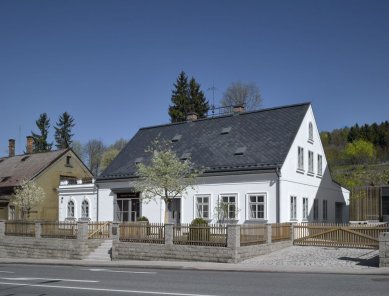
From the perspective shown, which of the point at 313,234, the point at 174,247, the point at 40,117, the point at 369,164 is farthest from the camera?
the point at 369,164

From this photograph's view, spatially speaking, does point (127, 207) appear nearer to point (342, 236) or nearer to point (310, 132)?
point (310, 132)

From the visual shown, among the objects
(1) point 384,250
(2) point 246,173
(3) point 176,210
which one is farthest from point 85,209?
(1) point 384,250

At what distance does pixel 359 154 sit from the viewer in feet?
279

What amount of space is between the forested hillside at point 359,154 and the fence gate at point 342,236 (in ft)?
113

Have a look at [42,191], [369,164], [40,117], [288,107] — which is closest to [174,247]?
[288,107]

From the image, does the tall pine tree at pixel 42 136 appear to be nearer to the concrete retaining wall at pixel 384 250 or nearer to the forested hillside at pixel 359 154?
the forested hillside at pixel 359 154

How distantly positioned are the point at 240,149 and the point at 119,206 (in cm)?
1030

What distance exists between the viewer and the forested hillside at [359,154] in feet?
228

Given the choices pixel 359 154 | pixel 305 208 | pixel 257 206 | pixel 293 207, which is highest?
pixel 359 154

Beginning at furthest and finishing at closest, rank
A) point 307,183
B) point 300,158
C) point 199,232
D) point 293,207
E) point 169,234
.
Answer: point 307,183 → point 300,158 → point 293,207 → point 169,234 → point 199,232

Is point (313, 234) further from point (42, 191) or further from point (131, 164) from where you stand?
point (42, 191)

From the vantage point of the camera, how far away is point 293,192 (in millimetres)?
30906

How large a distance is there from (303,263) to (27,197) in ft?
92.0

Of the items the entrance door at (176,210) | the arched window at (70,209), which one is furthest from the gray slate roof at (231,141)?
the arched window at (70,209)
